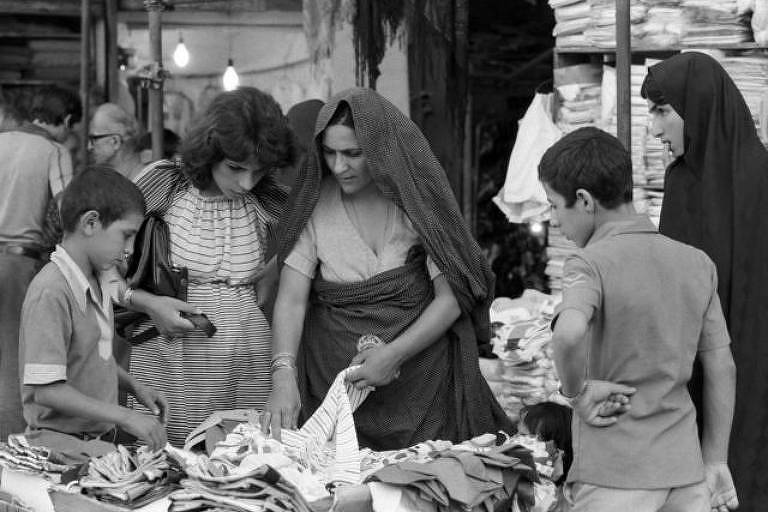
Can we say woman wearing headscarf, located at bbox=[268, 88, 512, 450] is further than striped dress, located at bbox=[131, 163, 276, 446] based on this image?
No

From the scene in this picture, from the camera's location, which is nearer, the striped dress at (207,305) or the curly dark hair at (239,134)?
the curly dark hair at (239,134)

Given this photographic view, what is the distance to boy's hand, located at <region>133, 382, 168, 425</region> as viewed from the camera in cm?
335

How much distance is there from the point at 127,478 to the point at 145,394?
58cm

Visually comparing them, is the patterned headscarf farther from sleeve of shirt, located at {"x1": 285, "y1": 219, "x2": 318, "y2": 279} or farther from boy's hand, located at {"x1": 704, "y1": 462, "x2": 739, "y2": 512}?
boy's hand, located at {"x1": 704, "y1": 462, "x2": 739, "y2": 512}

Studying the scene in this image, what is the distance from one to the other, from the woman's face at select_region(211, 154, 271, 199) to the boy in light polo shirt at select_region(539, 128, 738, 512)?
0.94m

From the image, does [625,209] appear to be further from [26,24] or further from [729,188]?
[26,24]

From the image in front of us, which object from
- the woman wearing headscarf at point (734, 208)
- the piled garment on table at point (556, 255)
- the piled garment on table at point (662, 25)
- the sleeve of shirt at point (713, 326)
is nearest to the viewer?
the sleeve of shirt at point (713, 326)

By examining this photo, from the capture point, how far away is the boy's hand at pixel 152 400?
3.35 meters

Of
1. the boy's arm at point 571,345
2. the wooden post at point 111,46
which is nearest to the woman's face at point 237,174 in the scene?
the boy's arm at point 571,345

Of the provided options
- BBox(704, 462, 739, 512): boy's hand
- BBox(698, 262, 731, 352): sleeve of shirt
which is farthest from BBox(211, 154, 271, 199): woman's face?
BBox(704, 462, 739, 512): boy's hand

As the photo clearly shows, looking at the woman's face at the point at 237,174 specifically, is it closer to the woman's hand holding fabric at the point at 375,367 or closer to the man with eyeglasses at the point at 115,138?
the woman's hand holding fabric at the point at 375,367

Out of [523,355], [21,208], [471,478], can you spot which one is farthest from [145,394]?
[21,208]

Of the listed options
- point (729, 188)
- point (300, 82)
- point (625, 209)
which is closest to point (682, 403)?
point (625, 209)

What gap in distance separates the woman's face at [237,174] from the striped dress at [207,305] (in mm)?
93
